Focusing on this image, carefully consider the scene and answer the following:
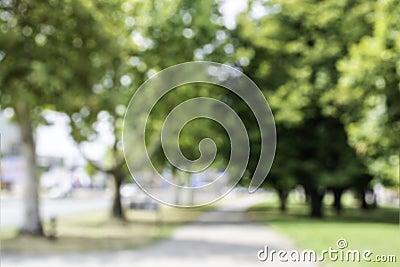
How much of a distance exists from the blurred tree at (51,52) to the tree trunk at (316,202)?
57.4ft

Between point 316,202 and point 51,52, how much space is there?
19.4m

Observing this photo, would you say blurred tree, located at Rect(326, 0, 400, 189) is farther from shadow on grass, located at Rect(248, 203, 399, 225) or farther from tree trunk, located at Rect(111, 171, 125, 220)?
tree trunk, located at Rect(111, 171, 125, 220)

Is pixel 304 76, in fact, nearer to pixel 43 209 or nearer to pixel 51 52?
pixel 51 52

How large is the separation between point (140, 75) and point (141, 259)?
10.5 metres

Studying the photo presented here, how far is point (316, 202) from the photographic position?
30250 mm

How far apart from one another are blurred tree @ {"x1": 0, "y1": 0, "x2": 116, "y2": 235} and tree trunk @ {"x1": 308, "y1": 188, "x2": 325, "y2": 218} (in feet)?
57.4

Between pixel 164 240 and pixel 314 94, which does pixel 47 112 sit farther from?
pixel 314 94

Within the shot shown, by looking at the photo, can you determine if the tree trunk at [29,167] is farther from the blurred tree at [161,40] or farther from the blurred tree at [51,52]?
the blurred tree at [161,40]

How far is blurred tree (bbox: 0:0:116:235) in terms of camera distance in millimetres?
13703

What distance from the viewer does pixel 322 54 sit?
26281 millimetres

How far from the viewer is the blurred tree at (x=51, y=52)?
45.0 ft

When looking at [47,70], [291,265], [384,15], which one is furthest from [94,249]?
[384,15]

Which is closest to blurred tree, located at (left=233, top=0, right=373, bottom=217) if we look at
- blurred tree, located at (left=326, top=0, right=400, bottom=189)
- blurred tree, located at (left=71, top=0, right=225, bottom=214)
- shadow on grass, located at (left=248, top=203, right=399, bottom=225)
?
shadow on grass, located at (left=248, top=203, right=399, bottom=225)

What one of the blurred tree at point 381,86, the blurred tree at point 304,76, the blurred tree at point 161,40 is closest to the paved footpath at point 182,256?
the blurred tree at point 381,86
